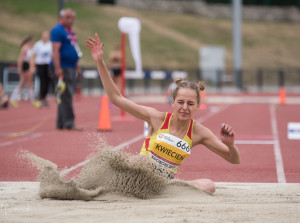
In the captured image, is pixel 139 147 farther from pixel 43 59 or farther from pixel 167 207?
pixel 43 59

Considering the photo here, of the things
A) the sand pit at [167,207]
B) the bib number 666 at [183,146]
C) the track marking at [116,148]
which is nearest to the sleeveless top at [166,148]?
the bib number 666 at [183,146]

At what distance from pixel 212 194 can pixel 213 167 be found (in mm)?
2245

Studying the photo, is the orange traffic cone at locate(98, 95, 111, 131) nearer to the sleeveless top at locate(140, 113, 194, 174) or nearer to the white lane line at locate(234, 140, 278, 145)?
the white lane line at locate(234, 140, 278, 145)

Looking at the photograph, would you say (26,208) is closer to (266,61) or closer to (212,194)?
(212,194)

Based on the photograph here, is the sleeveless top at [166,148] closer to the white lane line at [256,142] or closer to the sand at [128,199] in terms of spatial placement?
the sand at [128,199]

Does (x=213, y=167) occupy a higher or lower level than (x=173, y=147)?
lower

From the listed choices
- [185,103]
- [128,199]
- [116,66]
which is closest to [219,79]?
[116,66]

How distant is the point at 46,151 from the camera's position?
923cm

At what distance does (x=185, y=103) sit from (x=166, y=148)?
46 centimetres

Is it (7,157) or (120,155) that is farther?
(7,157)

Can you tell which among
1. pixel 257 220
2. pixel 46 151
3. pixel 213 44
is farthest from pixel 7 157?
pixel 213 44

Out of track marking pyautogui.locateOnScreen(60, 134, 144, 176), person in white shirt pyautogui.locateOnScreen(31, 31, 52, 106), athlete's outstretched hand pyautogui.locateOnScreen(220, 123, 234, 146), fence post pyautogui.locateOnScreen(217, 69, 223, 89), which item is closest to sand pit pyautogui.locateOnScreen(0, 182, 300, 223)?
athlete's outstretched hand pyautogui.locateOnScreen(220, 123, 234, 146)

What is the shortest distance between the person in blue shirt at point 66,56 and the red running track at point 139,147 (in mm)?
479

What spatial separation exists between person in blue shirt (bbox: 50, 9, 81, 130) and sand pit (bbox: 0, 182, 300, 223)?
5583 millimetres
